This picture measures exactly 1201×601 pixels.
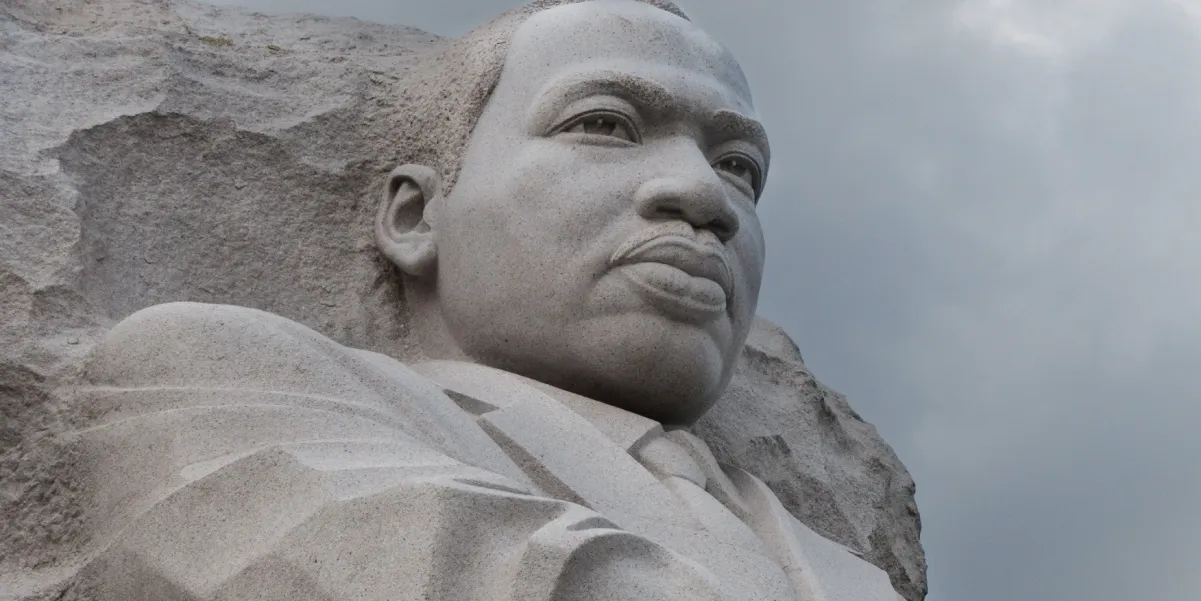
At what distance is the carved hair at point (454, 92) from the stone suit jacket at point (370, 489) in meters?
0.98

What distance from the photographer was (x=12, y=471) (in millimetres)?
3703

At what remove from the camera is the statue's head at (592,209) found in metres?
4.38

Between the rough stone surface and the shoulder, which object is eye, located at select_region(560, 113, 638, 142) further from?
the shoulder

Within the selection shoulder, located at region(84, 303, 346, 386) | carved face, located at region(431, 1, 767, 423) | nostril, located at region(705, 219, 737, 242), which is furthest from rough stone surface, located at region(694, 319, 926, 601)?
shoulder, located at region(84, 303, 346, 386)

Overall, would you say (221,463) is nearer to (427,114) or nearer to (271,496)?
(271,496)

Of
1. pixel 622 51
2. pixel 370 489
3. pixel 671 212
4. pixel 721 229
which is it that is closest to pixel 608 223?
pixel 671 212

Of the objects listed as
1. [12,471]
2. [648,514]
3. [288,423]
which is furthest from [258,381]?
[648,514]

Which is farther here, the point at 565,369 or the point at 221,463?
the point at 565,369

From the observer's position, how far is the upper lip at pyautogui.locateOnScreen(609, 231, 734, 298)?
436 cm

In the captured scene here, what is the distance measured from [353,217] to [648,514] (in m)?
1.74

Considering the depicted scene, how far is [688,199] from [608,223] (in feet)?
0.75

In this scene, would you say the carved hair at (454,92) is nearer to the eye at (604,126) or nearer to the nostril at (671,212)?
the eye at (604,126)

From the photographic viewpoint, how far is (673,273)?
14.3ft

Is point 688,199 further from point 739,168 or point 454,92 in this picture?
point 454,92
